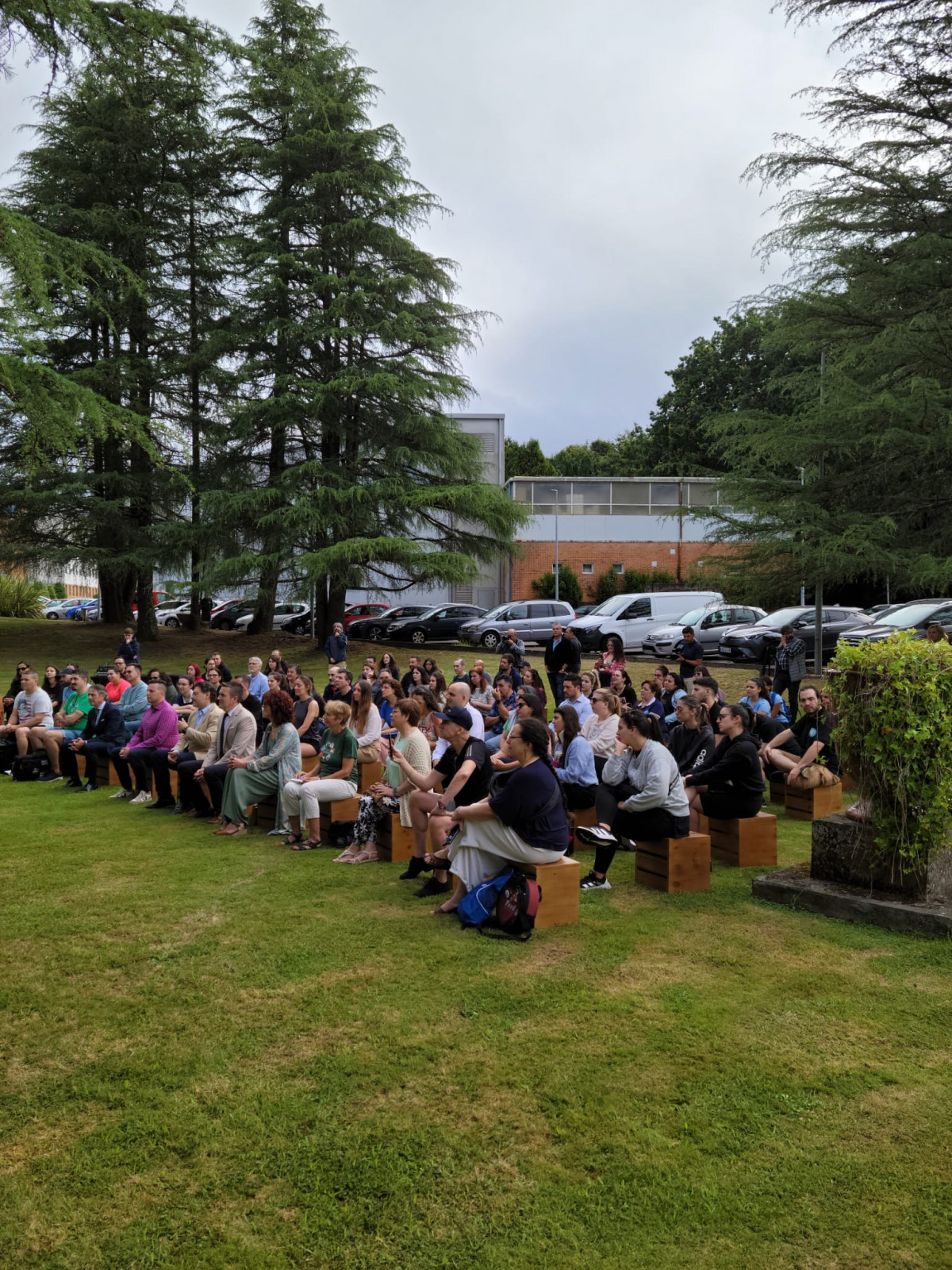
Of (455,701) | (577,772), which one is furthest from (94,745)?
(577,772)

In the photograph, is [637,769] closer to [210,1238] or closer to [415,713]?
[415,713]

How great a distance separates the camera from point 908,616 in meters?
22.1

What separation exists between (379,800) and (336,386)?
19.5 meters

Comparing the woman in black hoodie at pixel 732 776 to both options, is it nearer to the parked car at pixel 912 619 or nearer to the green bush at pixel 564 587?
the parked car at pixel 912 619

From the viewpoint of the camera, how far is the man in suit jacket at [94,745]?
11523 millimetres

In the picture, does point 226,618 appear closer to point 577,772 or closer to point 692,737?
point 577,772

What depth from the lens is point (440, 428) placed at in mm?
27359

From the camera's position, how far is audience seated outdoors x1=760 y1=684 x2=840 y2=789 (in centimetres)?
887

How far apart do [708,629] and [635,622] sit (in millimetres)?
2341

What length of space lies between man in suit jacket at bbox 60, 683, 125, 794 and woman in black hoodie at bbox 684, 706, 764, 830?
743 centimetres

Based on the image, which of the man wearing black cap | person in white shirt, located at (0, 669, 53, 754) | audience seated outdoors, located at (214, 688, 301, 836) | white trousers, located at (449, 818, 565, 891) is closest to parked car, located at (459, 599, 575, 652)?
person in white shirt, located at (0, 669, 53, 754)

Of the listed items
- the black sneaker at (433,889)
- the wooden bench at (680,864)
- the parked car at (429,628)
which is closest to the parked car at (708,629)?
the parked car at (429,628)

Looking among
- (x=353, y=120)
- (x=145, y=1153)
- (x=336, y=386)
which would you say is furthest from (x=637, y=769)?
(x=353, y=120)

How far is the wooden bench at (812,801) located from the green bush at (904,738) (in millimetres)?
3347
